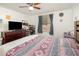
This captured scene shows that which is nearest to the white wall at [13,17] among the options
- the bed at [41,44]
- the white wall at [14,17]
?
the white wall at [14,17]

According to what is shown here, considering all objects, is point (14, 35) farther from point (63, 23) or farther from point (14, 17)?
point (63, 23)

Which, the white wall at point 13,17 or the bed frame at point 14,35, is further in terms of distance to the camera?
the bed frame at point 14,35

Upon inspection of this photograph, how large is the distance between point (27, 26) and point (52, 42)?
34 centimetres

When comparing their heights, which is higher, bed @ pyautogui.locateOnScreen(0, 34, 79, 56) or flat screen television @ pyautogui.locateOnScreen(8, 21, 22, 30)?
flat screen television @ pyautogui.locateOnScreen(8, 21, 22, 30)

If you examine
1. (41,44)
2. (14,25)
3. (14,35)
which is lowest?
(41,44)

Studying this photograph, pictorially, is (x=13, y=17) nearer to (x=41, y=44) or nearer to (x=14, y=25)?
(x=14, y=25)

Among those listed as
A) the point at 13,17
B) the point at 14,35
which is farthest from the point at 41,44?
the point at 13,17

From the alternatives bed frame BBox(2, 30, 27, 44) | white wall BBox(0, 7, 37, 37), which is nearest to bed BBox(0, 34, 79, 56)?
bed frame BBox(2, 30, 27, 44)

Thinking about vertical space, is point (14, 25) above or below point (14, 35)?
above

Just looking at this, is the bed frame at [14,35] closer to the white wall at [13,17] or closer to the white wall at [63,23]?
the white wall at [13,17]

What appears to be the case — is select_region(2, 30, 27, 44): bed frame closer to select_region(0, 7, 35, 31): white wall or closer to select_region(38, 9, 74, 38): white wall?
select_region(0, 7, 35, 31): white wall

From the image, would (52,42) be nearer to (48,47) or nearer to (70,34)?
(48,47)

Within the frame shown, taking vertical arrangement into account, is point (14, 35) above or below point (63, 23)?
below

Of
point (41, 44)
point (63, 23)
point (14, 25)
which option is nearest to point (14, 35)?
point (14, 25)
